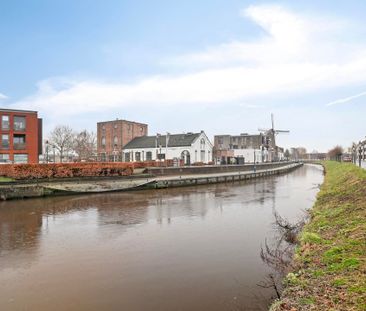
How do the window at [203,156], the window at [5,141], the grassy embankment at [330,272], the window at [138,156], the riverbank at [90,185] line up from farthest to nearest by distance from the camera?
the window at [138,156]
the window at [203,156]
the window at [5,141]
the riverbank at [90,185]
the grassy embankment at [330,272]

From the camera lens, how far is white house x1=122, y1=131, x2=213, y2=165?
60.5 meters

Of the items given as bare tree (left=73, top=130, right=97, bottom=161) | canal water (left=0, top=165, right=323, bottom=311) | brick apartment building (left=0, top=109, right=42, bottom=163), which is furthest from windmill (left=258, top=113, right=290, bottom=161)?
canal water (left=0, top=165, right=323, bottom=311)

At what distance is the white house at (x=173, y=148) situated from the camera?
60531 mm

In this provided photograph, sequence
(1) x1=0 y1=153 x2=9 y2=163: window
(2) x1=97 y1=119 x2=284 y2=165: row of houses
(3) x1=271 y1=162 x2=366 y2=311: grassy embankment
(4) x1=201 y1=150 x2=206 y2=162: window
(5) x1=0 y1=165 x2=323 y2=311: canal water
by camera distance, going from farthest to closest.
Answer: (4) x1=201 y1=150 x2=206 y2=162: window
(2) x1=97 y1=119 x2=284 y2=165: row of houses
(1) x1=0 y1=153 x2=9 y2=163: window
(5) x1=0 y1=165 x2=323 y2=311: canal water
(3) x1=271 y1=162 x2=366 y2=311: grassy embankment

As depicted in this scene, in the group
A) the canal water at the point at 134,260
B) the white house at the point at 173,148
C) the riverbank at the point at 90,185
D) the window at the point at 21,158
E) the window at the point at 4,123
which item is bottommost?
the canal water at the point at 134,260

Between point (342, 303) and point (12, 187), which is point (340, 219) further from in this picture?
point (12, 187)

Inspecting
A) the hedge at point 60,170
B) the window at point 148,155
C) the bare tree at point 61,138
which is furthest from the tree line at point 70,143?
the hedge at point 60,170

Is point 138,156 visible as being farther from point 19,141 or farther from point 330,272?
point 330,272

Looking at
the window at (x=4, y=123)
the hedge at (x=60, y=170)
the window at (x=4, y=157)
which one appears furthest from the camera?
the window at (x=4, y=123)

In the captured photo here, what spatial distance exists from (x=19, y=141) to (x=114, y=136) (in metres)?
31.8

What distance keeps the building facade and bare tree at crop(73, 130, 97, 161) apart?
100 feet

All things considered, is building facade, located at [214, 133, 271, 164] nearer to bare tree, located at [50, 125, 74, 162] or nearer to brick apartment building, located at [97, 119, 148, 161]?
brick apartment building, located at [97, 119, 148, 161]

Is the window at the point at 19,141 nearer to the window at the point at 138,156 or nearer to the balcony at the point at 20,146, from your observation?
the balcony at the point at 20,146

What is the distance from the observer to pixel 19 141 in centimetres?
4488
